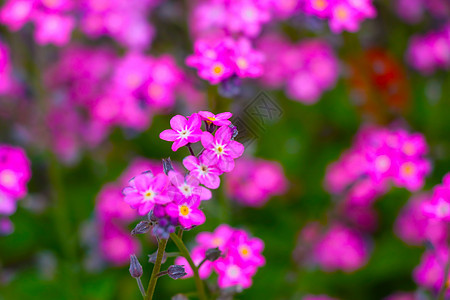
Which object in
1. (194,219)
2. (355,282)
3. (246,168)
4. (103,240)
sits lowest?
(194,219)

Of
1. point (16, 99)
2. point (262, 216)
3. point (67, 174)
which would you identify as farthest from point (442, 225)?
point (16, 99)

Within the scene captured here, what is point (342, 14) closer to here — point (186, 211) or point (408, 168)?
point (408, 168)

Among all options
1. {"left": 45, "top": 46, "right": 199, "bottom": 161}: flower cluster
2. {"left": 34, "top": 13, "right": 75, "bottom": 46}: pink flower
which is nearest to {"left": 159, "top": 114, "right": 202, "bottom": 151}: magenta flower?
{"left": 45, "top": 46, "right": 199, "bottom": 161}: flower cluster

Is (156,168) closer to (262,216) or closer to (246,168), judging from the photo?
(246,168)

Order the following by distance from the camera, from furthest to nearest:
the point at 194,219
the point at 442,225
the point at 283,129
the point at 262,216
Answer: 1. the point at 283,129
2. the point at 262,216
3. the point at 442,225
4. the point at 194,219

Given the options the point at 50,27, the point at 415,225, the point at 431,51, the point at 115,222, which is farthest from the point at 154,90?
the point at 431,51

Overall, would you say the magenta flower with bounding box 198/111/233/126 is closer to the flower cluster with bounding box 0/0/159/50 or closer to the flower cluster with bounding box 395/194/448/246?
the flower cluster with bounding box 0/0/159/50
